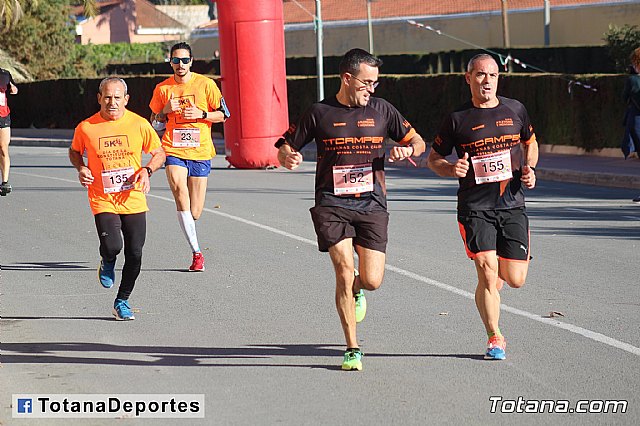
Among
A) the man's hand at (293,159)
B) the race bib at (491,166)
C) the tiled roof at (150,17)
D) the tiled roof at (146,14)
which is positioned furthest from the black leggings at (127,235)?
the tiled roof at (146,14)

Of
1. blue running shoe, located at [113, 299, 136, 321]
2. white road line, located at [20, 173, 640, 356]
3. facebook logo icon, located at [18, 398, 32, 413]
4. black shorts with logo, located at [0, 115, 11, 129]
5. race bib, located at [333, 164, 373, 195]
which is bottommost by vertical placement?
white road line, located at [20, 173, 640, 356]

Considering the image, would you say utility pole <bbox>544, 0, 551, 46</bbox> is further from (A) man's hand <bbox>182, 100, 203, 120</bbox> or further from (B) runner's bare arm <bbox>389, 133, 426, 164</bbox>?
(B) runner's bare arm <bbox>389, 133, 426, 164</bbox>

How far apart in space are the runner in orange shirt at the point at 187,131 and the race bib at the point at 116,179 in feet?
8.08

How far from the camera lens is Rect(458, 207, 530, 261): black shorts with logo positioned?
25.8ft

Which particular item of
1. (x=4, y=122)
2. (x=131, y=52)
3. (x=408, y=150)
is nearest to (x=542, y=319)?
(x=408, y=150)

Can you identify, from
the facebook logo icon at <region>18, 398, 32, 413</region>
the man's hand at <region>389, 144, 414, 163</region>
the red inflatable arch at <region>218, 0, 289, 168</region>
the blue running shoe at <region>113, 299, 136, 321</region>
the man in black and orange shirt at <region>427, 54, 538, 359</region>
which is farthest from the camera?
the red inflatable arch at <region>218, 0, 289, 168</region>

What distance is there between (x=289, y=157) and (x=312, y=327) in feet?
5.55

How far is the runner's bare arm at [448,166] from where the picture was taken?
25.5 feet

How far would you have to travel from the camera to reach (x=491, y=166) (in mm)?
7895

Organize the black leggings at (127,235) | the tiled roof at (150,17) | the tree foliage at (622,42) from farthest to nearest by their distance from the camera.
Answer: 1. the tiled roof at (150,17)
2. the tree foliage at (622,42)
3. the black leggings at (127,235)

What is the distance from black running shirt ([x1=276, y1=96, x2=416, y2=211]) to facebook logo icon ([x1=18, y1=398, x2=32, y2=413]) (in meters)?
2.13

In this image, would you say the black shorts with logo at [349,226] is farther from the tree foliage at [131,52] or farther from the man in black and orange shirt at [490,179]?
the tree foliage at [131,52]

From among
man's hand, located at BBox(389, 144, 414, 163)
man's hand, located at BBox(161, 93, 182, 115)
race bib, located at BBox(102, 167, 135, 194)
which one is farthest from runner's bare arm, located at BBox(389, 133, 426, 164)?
man's hand, located at BBox(161, 93, 182, 115)

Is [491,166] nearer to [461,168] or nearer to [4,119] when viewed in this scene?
[461,168]
